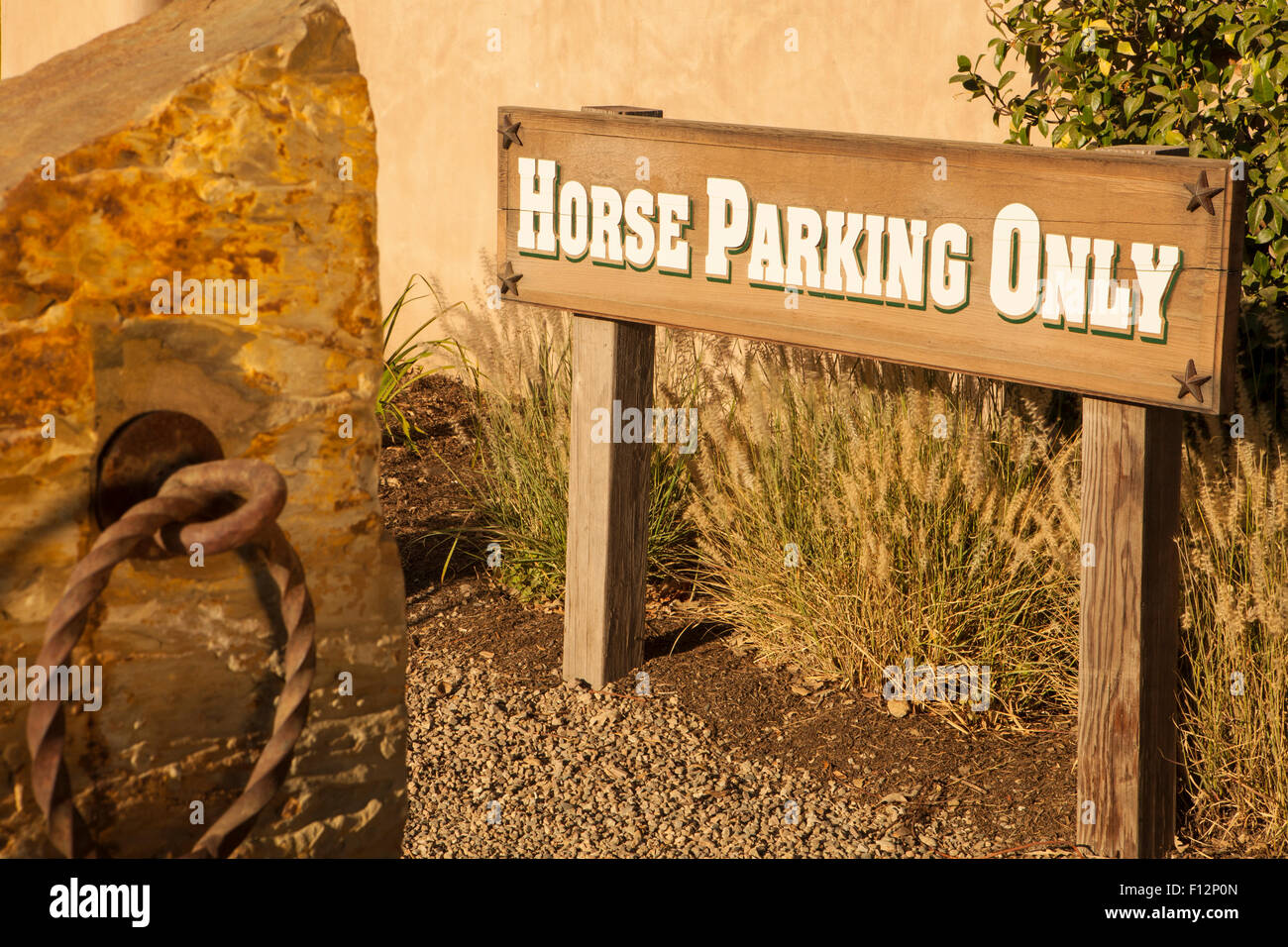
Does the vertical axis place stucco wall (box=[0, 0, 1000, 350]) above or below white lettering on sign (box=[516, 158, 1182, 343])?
above

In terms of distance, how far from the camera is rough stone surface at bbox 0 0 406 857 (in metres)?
1.20

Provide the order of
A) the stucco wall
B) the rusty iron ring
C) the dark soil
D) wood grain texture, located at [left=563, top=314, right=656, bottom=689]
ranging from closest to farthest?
1. the rusty iron ring
2. the dark soil
3. wood grain texture, located at [left=563, top=314, right=656, bottom=689]
4. the stucco wall

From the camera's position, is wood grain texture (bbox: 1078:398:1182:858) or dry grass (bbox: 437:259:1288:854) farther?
dry grass (bbox: 437:259:1288:854)

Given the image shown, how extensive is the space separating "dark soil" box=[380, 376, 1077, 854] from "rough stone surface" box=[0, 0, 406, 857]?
7.53ft

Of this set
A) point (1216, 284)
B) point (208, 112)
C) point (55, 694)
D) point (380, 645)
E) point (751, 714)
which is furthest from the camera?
point (751, 714)

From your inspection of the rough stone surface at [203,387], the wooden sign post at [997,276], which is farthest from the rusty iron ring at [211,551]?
the wooden sign post at [997,276]

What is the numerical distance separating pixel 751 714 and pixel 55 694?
3048 mm

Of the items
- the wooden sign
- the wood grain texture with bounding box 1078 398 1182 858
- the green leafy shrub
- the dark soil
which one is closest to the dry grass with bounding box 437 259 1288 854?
the dark soil

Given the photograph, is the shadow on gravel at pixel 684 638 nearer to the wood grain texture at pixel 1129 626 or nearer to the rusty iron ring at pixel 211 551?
the wood grain texture at pixel 1129 626

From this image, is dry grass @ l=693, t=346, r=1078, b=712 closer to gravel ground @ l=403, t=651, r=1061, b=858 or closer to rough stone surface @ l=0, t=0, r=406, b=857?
gravel ground @ l=403, t=651, r=1061, b=858

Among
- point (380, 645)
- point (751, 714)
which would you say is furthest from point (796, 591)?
point (380, 645)

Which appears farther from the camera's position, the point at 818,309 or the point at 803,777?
the point at 803,777

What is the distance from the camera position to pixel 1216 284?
8.54 ft

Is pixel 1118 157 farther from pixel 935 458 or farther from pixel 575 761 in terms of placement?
pixel 575 761
